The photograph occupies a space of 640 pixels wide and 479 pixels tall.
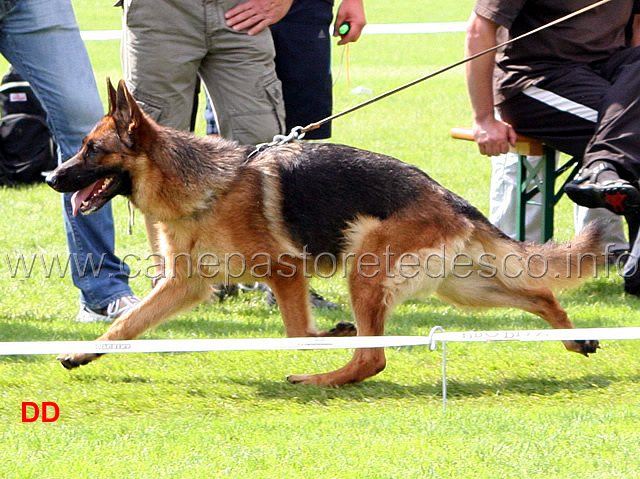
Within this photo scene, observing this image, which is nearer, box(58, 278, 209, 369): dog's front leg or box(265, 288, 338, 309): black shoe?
box(58, 278, 209, 369): dog's front leg

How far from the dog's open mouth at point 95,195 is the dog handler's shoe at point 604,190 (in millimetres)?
2251

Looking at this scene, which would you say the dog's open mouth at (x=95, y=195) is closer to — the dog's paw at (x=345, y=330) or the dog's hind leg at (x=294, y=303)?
the dog's hind leg at (x=294, y=303)

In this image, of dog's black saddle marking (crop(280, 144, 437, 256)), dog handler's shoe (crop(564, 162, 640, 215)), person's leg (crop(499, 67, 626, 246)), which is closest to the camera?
dog's black saddle marking (crop(280, 144, 437, 256))

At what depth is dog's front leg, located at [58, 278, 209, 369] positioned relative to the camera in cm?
428

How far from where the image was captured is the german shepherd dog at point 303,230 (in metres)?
4.17

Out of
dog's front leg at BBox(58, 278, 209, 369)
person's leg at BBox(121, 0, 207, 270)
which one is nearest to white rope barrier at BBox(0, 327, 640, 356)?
dog's front leg at BBox(58, 278, 209, 369)

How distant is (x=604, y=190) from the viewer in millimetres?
4730

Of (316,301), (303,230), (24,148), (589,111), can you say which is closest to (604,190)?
(589,111)

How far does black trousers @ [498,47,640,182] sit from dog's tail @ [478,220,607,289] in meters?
0.69

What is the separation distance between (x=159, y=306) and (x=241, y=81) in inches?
56.0

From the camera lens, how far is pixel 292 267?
14.1 feet

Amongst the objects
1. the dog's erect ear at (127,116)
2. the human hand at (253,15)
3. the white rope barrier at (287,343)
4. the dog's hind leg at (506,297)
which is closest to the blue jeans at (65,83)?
the human hand at (253,15)

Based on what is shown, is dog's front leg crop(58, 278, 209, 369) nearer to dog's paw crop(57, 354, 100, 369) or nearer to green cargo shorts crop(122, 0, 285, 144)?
dog's paw crop(57, 354, 100, 369)

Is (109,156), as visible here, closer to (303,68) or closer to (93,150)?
(93,150)
